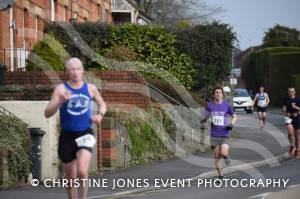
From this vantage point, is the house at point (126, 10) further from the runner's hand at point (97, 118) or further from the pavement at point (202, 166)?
the runner's hand at point (97, 118)

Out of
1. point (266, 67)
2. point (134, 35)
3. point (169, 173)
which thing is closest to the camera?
point (169, 173)

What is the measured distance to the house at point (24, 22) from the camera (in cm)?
A: 2478

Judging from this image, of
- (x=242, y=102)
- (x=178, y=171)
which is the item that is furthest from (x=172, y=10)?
(x=178, y=171)

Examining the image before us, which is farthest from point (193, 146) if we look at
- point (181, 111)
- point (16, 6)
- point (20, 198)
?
point (20, 198)

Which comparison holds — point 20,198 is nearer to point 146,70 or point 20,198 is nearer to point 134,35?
point 146,70

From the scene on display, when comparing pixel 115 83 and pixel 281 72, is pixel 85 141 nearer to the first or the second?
pixel 115 83

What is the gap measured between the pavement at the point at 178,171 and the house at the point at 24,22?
17.5 ft

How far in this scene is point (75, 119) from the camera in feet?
33.1

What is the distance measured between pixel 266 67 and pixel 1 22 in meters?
45.4

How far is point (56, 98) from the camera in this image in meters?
9.91

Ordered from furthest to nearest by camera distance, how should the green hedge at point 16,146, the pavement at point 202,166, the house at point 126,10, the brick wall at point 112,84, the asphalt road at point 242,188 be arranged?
1. the house at point 126,10
2. the brick wall at point 112,84
3. the pavement at point 202,166
4. the green hedge at point 16,146
5. the asphalt road at point 242,188

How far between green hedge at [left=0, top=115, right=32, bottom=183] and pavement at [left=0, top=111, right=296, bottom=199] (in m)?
0.44

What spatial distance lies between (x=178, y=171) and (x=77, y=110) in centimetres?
929

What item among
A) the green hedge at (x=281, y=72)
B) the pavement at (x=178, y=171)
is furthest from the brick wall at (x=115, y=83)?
the green hedge at (x=281, y=72)
